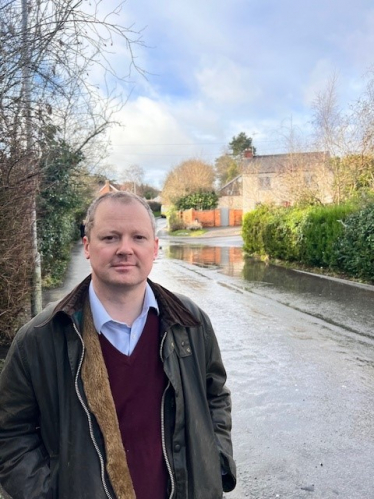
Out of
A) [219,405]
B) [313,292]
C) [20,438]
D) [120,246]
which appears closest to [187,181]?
[313,292]

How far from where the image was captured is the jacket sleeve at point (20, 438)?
1.65 meters

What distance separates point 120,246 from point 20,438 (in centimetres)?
83

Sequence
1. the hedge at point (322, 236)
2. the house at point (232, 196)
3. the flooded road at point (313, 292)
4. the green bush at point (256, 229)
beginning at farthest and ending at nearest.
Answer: the house at point (232, 196) < the green bush at point (256, 229) < the hedge at point (322, 236) < the flooded road at point (313, 292)

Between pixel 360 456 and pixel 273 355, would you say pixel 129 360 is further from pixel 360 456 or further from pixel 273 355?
pixel 273 355

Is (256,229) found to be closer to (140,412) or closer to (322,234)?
(322,234)

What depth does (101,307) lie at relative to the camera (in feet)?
5.83

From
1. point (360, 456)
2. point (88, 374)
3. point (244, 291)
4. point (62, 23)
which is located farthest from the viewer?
point (244, 291)

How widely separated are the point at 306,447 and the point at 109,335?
2.85 m

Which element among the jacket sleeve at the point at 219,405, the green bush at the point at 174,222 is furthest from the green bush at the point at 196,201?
the jacket sleeve at the point at 219,405

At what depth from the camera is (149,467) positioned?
1682 millimetres

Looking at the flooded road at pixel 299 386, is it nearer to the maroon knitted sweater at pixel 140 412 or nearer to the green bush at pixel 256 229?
the maroon knitted sweater at pixel 140 412

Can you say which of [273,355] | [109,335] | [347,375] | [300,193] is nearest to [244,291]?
[273,355]

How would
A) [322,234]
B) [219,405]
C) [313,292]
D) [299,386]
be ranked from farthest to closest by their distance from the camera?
[322,234]
[313,292]
[299,386]
[219,405]

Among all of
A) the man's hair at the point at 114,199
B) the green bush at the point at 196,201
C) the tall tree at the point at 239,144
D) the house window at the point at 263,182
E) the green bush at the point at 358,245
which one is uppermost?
the tall tree at the point at 239,144
